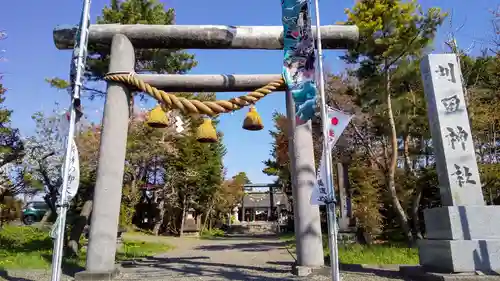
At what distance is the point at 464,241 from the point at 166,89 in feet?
21.5

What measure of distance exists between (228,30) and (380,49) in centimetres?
617

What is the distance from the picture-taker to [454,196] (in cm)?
636

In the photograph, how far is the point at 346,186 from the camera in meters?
9.66

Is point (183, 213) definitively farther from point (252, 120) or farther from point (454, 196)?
point (454, 196)

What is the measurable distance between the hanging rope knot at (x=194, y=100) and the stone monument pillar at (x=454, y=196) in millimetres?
3365

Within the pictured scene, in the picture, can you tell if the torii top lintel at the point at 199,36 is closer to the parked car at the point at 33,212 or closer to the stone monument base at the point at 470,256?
the stone monument base at the point at 470,256

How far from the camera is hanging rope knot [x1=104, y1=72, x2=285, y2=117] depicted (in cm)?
688

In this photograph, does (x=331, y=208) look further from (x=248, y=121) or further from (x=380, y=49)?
(x=380, y=49)

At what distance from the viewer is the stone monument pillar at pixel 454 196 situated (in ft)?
19.0

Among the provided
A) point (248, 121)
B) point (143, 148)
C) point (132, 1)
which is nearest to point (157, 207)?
point (143, 148)

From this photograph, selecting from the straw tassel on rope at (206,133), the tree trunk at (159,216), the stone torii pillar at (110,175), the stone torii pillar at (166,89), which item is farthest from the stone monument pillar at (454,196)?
the tree trunk at (159,216)

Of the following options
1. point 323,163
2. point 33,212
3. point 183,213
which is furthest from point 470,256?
point 33,212

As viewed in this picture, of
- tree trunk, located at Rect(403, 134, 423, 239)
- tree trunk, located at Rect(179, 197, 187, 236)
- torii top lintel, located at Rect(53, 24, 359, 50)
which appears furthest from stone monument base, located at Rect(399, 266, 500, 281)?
tree trunk, located at Rect(179, 197, 187, 236)

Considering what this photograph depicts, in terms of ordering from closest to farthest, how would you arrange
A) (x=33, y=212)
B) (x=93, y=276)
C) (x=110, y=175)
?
(x=93, y=276) < (x=110, y=175) < (x=33, y=212)
